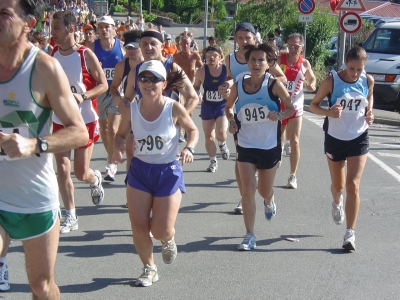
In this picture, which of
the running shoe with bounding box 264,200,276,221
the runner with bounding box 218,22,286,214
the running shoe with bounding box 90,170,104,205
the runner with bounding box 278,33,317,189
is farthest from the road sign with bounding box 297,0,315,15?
the running shoe with bounding box 264,200,276,221

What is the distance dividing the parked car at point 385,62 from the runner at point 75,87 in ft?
38.7

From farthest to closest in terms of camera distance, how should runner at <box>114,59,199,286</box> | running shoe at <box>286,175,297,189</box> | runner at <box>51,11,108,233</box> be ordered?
running shoe at <box>286,175,297,189</box>
runner at <box>51,11,108,233</box>
runner at <box>114,59,199,286</box>

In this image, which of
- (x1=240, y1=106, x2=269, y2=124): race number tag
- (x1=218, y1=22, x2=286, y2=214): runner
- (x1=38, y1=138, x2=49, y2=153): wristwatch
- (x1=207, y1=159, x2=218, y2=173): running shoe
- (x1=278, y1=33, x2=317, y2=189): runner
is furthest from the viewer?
(x1=207, y1=159, x2=218, y2=173): running shoe

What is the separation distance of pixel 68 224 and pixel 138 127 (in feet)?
6.71

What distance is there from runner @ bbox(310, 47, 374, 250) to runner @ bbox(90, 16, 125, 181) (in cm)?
349

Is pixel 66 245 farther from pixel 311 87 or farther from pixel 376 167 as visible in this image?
pixel 376 167

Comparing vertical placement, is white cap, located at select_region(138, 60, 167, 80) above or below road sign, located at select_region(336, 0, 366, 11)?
above

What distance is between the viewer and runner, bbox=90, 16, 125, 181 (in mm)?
9273

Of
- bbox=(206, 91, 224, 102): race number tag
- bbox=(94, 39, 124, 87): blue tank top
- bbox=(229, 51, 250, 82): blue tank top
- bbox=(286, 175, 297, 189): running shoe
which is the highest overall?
bbox=(229, 51, 250, 82): blue tank top

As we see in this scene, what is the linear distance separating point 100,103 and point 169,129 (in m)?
4.27

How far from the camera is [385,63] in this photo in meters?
17.7

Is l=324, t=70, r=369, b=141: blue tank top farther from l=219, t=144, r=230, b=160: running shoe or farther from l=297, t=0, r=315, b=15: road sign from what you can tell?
l=297, t=0, r=315, b=15: road sign

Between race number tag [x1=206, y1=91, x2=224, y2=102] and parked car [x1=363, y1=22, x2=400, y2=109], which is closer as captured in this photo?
race number tag [x1=206, y1=91, x2=224, y2=102]

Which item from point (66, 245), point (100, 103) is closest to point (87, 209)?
point (66, 245)
